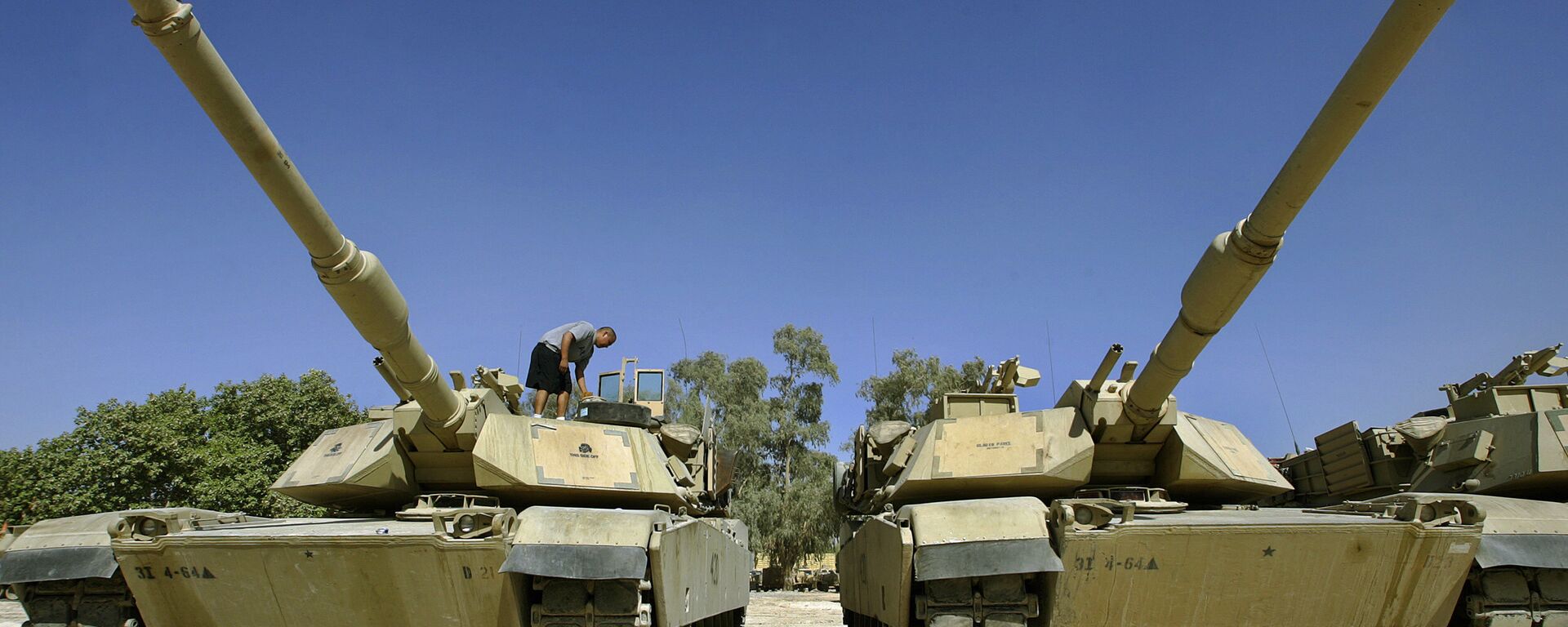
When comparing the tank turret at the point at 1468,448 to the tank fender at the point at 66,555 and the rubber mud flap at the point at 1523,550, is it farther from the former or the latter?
the tank fender at the point at 66,555

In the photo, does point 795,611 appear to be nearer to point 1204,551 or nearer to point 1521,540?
point 1204,551

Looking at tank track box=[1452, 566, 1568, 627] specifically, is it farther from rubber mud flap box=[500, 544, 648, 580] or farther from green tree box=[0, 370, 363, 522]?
green tree box=[0, 370, 363, 522]

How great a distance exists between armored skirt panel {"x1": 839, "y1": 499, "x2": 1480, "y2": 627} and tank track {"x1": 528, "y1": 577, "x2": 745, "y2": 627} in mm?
1995

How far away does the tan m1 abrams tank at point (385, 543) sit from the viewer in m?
6.79

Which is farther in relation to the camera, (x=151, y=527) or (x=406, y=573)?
(x=151, y=527)

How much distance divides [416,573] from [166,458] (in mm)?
24059

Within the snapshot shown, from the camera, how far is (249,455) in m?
27.5

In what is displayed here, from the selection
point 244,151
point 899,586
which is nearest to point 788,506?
point 899,586

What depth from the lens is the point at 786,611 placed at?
2320 cm

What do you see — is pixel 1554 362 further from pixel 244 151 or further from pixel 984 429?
pixel 244 151

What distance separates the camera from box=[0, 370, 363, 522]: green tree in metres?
26.1

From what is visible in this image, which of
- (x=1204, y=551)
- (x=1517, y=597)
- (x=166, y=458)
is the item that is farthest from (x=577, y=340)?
(x=166, y=458)

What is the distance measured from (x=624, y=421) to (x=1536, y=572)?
7.68 m

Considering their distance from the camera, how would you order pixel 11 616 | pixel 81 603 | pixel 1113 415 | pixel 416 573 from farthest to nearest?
1. pixel 11 616
2. pixel 1113 415
3. pixel 81 603
4. pixel 416 573
